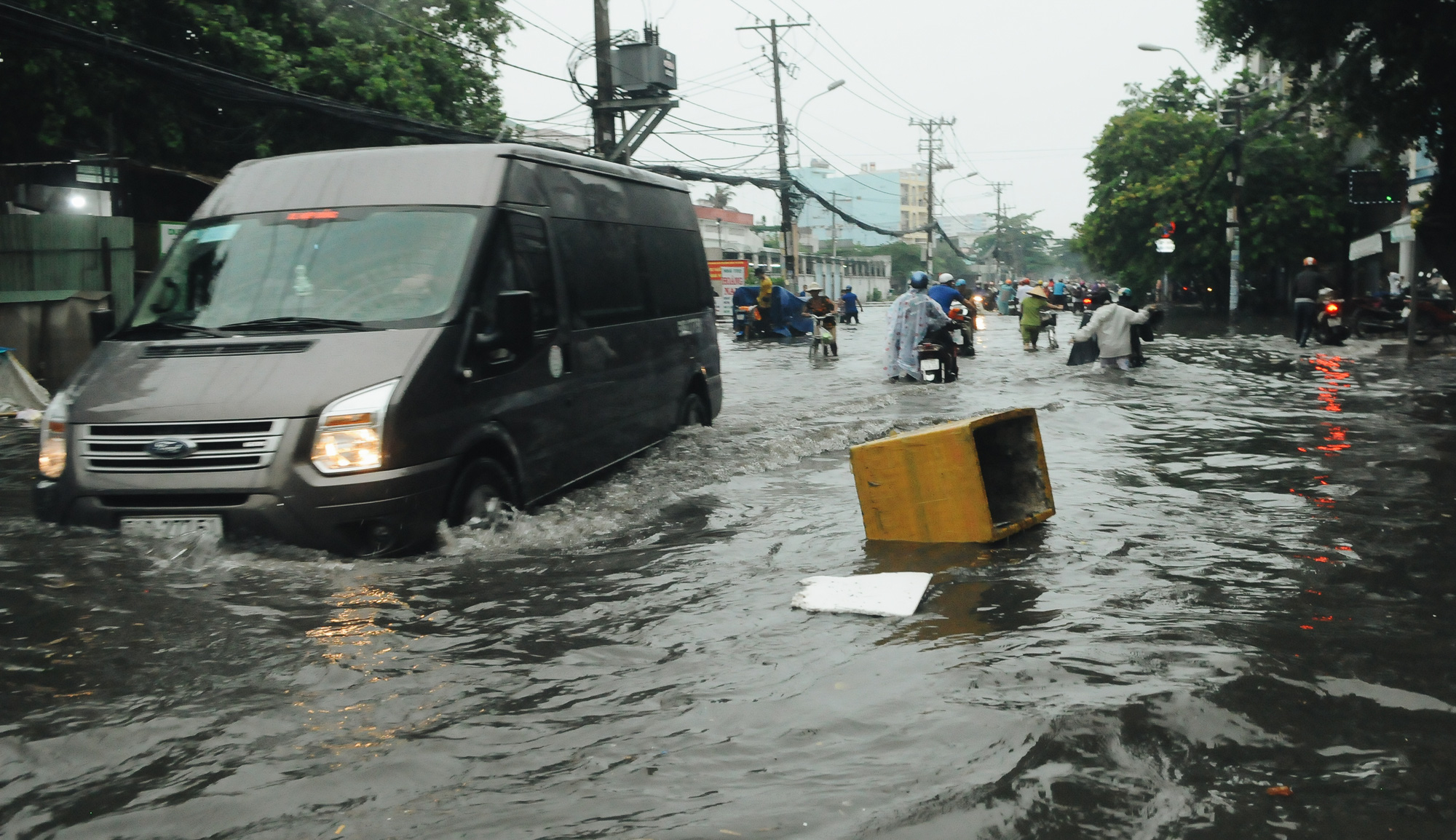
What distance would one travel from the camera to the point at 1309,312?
910 inches

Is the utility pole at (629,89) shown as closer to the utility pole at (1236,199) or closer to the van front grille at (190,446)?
the van front grille at (190,446)

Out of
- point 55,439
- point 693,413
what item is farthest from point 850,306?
point 55,439

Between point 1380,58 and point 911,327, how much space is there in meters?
6.81

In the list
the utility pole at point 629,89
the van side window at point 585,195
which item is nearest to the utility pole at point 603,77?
the utility pole at point 629,89

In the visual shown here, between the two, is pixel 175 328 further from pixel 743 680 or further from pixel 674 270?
pixel 674 270

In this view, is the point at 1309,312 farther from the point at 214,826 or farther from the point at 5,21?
the point at 214,826

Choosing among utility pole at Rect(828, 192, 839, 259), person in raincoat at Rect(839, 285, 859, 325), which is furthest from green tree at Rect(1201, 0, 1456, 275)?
utility pole at Rect(828, 192, 839, 259)

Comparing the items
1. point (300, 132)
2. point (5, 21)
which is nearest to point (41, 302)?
point (5, 21)

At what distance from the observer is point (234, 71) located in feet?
65.0

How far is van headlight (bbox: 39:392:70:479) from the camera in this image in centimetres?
588

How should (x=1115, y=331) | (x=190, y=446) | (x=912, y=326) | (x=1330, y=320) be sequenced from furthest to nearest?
(x=1330, y=320) → (x=1115, y=331) → (x=912, y=326) → (x=190, y=446)

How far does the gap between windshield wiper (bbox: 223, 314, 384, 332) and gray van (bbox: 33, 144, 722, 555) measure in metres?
0.01

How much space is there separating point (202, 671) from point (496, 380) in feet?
8.01

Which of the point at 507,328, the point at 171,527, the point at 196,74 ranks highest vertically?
the point at 196,74
